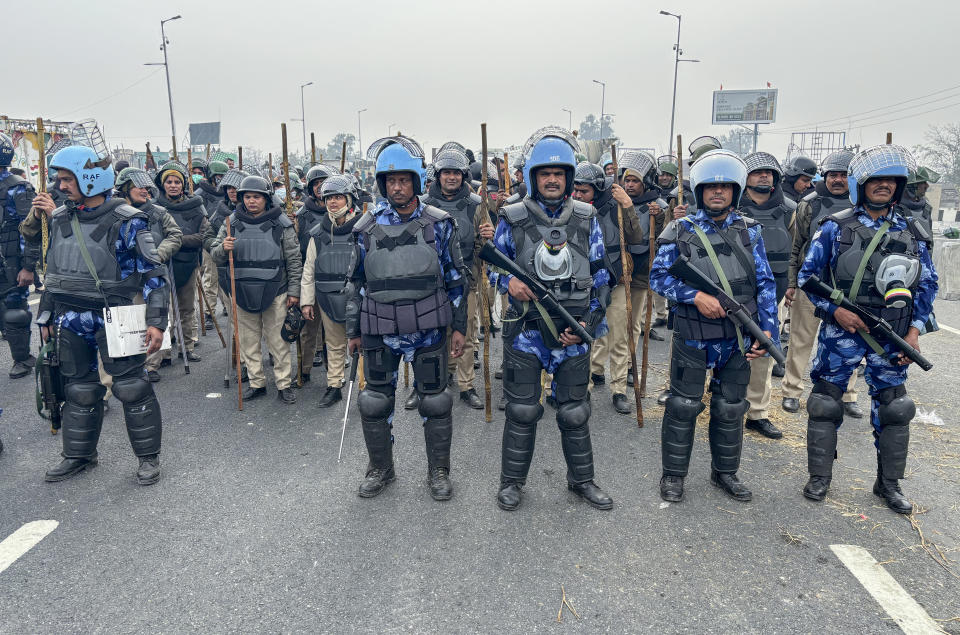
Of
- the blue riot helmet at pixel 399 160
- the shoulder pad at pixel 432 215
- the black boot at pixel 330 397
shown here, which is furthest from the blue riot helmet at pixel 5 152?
the shoulder pad at pixel 432 215

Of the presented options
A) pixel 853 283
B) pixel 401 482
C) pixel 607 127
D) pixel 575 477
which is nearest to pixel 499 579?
pixel 575 477

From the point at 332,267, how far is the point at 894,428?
480 centimetres

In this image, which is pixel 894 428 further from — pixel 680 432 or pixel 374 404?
pixel 374 404

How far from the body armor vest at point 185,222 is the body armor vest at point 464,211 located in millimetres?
3120

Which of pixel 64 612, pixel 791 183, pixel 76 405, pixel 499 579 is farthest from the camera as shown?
pixel 791 183

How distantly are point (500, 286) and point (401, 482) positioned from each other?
5.34ft

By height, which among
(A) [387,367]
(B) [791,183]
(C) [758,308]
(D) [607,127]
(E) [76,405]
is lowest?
(E) [76,405]

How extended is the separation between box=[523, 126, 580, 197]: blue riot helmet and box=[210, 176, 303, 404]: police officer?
3.02 m

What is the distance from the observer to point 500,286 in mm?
3957

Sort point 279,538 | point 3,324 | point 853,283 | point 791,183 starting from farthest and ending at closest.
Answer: point 791,183 → point 3,324 → point 853,283 → point 279,538

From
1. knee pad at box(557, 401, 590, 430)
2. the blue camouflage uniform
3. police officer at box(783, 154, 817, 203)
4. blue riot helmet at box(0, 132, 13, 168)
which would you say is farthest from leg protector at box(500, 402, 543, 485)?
blue riot helmet at box(0, 132, 13, 168)

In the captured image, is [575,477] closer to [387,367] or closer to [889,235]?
[387,367]

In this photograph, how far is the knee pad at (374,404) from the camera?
13.2ft

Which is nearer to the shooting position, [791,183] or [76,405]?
[76,405]
